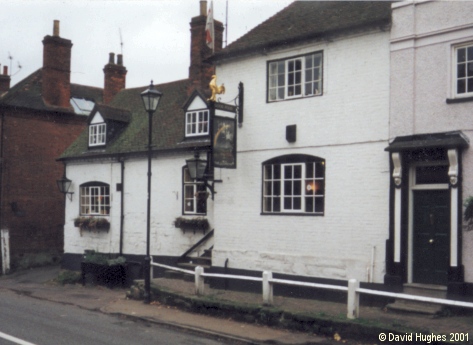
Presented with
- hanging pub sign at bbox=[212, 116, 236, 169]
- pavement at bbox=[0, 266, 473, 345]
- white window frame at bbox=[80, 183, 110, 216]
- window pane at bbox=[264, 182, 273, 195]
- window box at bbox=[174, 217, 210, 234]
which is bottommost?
pavement at bbox=[0, 266, 473, 345]

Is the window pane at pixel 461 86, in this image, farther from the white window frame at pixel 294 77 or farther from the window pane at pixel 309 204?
the window pane at pixel 309 204

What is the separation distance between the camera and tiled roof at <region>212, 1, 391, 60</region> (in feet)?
44.9

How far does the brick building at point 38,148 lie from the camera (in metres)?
24.9

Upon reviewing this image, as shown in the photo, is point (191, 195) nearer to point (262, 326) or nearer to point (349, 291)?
point (262, 326)

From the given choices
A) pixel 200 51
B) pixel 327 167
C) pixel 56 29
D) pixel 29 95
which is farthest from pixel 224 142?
pixel 56 29

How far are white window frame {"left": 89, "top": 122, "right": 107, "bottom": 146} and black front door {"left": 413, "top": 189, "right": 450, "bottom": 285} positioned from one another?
13680mm

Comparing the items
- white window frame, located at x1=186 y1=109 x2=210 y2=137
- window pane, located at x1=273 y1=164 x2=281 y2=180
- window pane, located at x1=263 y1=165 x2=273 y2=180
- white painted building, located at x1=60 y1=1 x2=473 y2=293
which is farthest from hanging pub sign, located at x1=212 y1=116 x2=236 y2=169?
white window frame, located at x1=186 y1=109 x2=210 y2=137

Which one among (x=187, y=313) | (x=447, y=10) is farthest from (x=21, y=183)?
(x=447, y=10)

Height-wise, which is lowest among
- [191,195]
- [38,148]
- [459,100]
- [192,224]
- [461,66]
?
[192,224]

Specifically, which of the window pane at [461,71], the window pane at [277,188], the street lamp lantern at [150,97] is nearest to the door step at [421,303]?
the window pane at [277,188]

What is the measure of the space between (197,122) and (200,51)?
312 cm

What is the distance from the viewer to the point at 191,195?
19062 millimetres

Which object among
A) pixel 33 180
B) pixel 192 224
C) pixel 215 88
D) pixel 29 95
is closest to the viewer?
pixel 215 88

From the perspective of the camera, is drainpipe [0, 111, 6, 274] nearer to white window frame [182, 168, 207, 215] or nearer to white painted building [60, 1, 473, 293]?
white painted building [60, 1, 473, 293]
